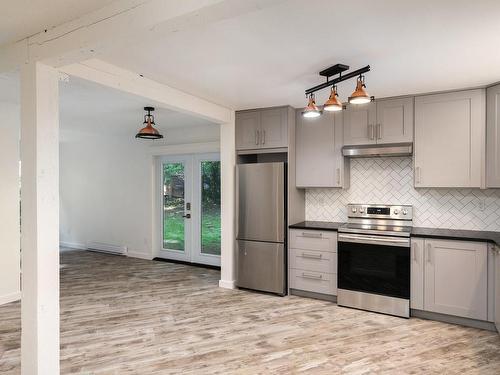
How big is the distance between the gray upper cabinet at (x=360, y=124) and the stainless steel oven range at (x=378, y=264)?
89cm

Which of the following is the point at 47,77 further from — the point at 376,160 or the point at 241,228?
the point at 376,160

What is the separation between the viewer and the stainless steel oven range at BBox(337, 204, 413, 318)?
3.64 metres

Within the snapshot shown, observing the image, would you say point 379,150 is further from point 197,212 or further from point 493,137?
point 197,212

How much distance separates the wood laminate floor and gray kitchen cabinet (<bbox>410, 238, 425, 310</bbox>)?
0.72 feet

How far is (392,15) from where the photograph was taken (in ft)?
6.76

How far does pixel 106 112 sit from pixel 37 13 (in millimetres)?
2858

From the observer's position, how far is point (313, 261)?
165 inches

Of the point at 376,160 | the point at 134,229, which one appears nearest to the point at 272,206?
the point at 376,160

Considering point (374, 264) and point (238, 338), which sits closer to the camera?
point (238, 338)

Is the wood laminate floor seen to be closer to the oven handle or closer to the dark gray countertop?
the oven handle

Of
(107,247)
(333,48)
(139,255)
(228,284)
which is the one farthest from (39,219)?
(107,247)

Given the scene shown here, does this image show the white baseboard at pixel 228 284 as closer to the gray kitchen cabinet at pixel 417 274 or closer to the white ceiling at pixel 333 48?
the gray kitchen cabinet at pixel 417 274

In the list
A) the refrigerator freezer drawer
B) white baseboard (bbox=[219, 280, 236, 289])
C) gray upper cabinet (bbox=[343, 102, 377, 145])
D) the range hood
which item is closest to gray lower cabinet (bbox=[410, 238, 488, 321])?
the range hood

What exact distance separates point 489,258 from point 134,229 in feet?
19.2
